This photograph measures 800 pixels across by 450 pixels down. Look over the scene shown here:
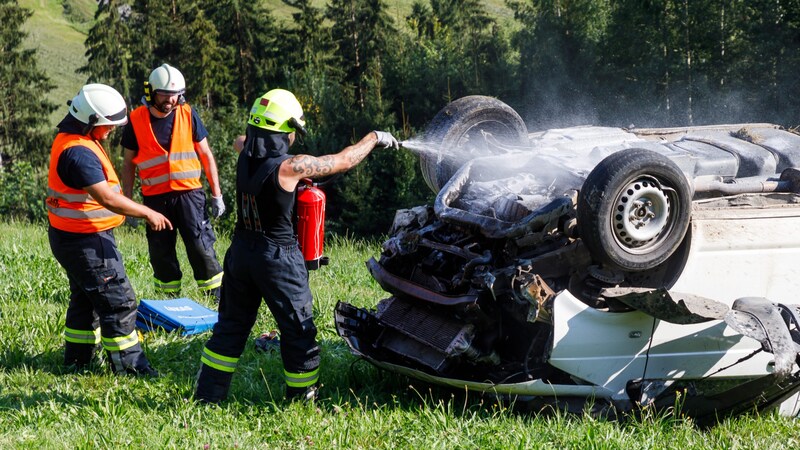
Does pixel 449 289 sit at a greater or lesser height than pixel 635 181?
lesser

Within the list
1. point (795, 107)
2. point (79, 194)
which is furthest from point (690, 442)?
point (795, 107)

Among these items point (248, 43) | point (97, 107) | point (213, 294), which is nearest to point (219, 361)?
point (97, 107)

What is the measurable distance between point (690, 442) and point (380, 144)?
7.90 feet

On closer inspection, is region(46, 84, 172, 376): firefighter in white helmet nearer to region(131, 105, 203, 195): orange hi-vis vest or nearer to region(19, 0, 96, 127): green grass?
region(131, 105, 203, 195): orange hi-vis vest

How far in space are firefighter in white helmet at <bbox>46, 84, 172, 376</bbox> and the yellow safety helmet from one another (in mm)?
1138

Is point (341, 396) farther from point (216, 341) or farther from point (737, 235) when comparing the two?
point (737, 235)

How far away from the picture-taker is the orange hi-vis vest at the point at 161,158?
7035 millimetres

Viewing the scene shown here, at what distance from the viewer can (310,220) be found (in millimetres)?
5320

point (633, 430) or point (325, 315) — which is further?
point (325, 315)

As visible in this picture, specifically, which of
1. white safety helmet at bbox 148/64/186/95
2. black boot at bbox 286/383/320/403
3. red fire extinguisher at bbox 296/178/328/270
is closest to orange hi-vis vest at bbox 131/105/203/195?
white safety helmet at bbox 148/64/186/95

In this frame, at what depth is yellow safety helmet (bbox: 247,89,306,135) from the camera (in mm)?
4816

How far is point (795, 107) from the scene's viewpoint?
24.5m

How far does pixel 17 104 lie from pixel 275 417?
36.4 meters

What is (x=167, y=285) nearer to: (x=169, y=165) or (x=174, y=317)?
(x=174, y=317)
